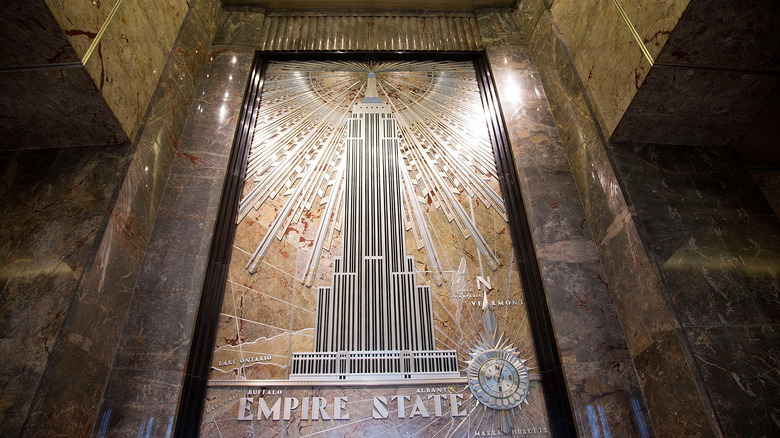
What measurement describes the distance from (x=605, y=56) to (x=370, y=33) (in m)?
2.49

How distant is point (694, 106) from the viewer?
311 centimetres

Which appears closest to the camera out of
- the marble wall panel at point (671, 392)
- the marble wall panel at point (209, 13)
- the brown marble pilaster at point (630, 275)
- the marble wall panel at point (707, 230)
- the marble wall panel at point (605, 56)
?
the marble wall panel at point (671, 392)

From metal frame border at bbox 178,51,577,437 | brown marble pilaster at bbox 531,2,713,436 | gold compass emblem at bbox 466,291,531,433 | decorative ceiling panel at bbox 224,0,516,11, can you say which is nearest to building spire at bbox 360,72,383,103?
metal frame border at bbox 178,51,577,437

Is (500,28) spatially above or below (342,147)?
above

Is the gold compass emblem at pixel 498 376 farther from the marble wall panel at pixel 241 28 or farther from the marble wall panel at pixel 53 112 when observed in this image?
the marble wall panel at pixel 241 28

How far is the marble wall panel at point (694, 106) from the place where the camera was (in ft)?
9.63

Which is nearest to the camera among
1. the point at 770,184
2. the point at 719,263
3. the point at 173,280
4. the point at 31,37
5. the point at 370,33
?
the point at 31,37

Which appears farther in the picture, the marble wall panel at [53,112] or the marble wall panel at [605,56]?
the marble wall panel at [605,56]

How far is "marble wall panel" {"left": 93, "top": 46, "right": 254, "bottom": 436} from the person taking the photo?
2797 mm

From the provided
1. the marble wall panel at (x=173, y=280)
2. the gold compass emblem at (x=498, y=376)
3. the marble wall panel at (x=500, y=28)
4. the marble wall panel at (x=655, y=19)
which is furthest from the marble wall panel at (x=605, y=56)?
the marble wall panel at (x=173, y=280)

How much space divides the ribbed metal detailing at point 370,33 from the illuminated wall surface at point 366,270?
1.51 feet

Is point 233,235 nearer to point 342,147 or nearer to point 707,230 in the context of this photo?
point 342,147

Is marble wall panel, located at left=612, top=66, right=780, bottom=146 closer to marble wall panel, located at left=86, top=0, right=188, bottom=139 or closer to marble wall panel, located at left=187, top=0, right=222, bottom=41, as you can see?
marble wall panel, located at left=86, top=0, right=188, bottom=139

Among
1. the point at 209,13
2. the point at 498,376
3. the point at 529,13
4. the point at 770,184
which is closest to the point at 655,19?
the point at 770,184
